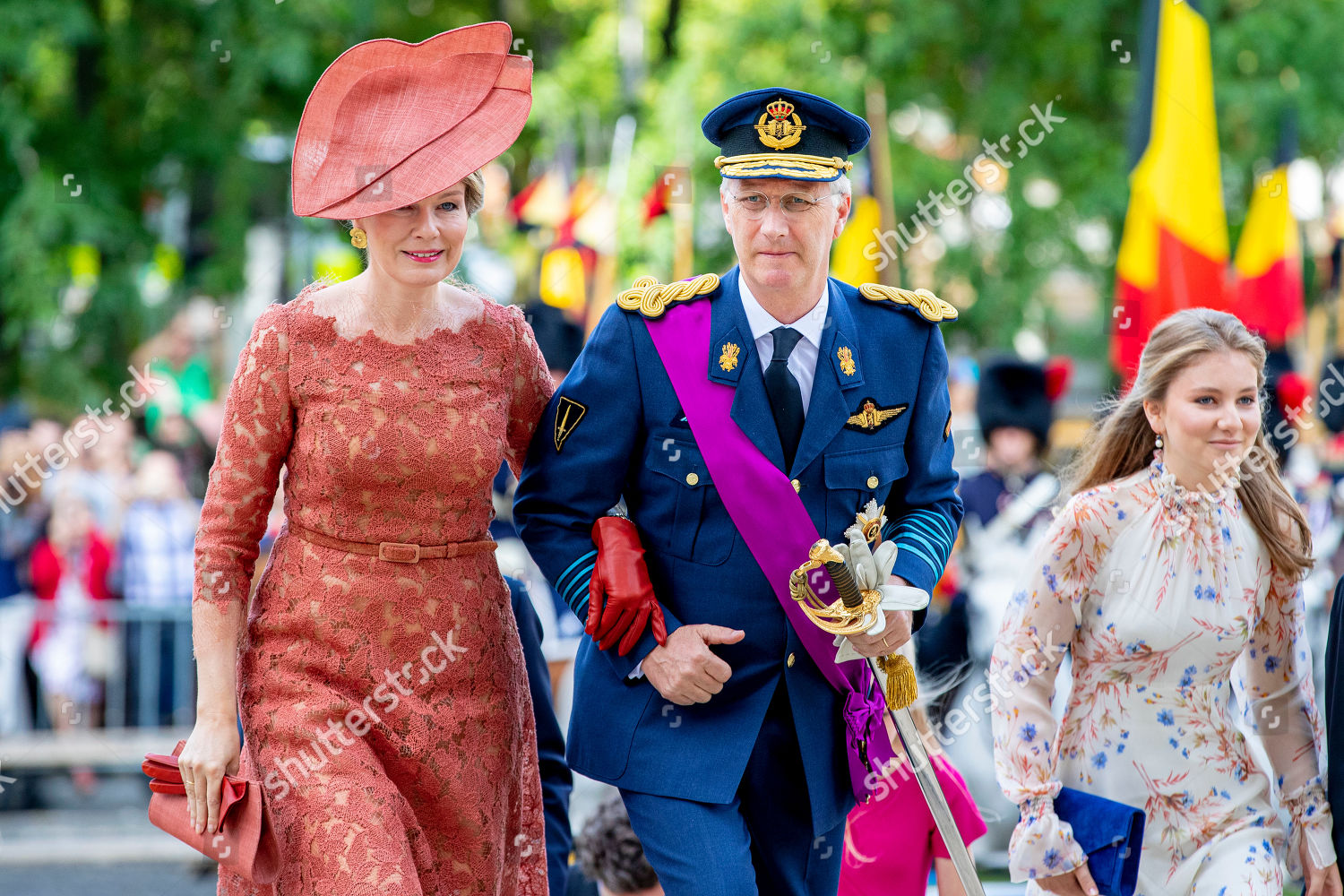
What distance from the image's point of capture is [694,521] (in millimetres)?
3713

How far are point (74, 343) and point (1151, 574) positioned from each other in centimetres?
1240

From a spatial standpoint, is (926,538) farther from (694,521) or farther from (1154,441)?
(1154,441)

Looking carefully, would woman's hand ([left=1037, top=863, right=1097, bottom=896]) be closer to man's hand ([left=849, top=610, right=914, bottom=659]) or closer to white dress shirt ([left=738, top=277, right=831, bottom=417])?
man's hand ([left=849, top=610, right=914, bottom=659])

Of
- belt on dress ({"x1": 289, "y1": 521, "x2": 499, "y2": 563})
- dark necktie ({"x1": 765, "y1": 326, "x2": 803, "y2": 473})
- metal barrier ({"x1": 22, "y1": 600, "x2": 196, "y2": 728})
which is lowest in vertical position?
metal barrier ({"x1": 22, "y1": 600, "x2": 196, "y2": 728})

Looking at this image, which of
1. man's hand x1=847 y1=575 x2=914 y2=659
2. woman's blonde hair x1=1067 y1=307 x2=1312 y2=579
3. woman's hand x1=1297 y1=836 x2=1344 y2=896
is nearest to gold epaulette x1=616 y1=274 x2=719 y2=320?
man's hand x1=847 y1=575 x2=914 y2=659

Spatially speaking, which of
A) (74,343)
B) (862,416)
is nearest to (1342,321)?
(74,343)

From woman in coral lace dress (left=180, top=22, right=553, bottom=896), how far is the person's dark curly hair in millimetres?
1027

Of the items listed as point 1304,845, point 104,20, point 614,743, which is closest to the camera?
point 614,743

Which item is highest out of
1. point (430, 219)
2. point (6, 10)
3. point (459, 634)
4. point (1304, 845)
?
point (6, 10)

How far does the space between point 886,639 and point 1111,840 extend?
0.91 meters

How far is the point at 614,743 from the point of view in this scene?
3701 millimetres

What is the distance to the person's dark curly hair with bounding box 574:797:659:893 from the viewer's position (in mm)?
4695

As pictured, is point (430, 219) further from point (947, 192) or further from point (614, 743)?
point (947, 192)

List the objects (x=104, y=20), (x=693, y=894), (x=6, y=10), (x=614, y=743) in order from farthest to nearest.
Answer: (x=104, y=20) < (x=6, y=10) < (x=614, y=743) < (x=693, y=894)
